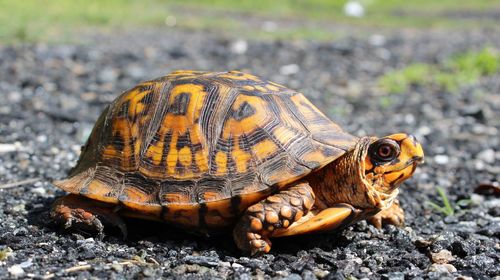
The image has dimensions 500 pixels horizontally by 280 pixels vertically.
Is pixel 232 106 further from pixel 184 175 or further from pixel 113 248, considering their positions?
pixel 113 248

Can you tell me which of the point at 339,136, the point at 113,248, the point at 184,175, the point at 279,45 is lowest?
the point at 113,248

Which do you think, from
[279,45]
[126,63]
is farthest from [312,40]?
[126,63]

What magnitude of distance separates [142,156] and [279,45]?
8.89 metres

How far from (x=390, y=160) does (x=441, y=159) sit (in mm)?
2820

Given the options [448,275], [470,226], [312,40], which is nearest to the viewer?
[448,275]

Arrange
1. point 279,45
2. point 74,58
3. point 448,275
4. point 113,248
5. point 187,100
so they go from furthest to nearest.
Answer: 1. point 279,45
2. point 74,58
3. point 187,100
4. point 113,248
5. point 448,275

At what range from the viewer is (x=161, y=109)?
373 centimetres

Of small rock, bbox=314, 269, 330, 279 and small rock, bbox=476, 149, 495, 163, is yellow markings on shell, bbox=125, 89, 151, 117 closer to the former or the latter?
small rock, bbox=314, 269, 330, 279

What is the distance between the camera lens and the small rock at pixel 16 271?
2891mm

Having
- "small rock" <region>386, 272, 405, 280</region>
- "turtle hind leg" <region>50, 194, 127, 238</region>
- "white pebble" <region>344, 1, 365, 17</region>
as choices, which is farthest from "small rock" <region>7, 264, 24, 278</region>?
"white pebble" <region>344, 1, 365, 17</region>

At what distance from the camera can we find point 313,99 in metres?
8.32

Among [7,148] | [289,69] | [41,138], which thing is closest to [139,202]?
[7,148]

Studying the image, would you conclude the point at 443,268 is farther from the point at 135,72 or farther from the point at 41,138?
the point at 135,72

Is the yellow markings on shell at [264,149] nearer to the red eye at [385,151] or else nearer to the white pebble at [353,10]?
the red eye at [385,151]
